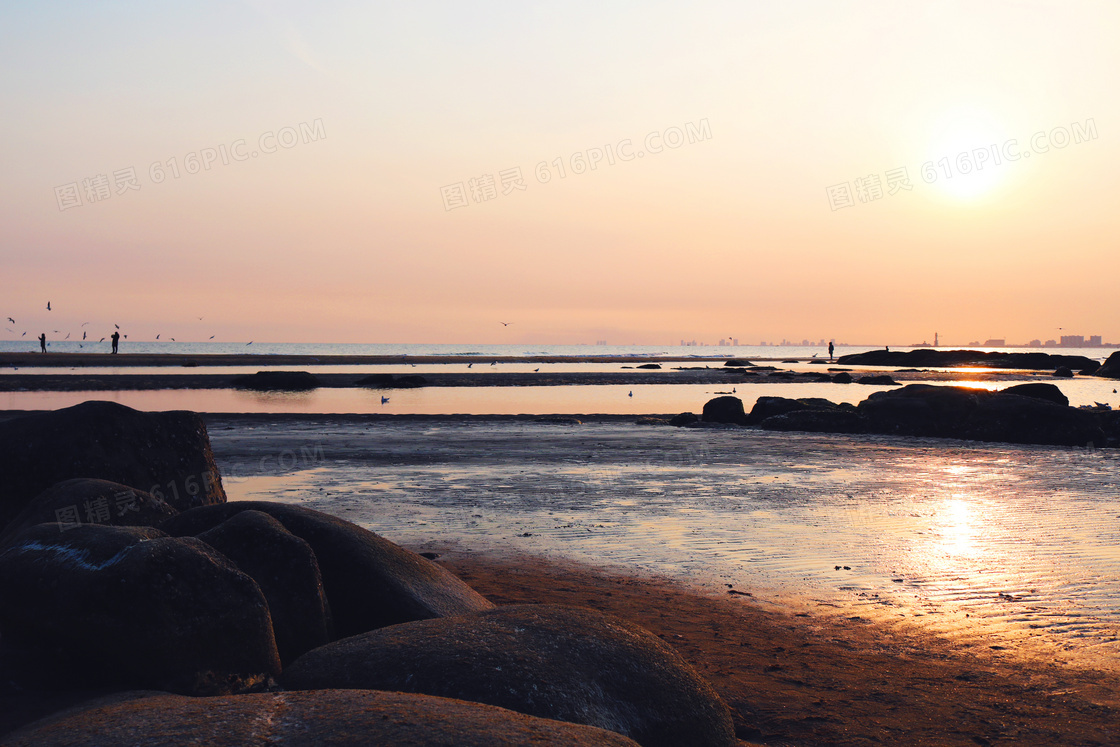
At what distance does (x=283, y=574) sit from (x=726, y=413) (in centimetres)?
2209

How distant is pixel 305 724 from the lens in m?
→ 3.29

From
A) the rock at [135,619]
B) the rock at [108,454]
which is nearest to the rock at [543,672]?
the rock at [135,619]

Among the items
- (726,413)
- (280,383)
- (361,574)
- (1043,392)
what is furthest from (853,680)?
(280,383)

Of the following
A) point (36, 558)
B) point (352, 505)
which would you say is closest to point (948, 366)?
point (352, 505)

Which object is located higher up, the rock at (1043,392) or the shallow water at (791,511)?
the rock at (1043,392)

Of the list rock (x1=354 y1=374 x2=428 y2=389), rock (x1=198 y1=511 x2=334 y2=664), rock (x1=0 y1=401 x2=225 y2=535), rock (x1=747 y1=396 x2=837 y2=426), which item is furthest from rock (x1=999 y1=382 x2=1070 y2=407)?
rock (x1=354 y1=374 x2=428 y2=389)

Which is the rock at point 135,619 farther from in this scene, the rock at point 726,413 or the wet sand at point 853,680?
the rock at point 726,413

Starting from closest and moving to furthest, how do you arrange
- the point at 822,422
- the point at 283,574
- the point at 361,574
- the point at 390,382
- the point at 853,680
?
the point at 283,574 < the point at 853,680 < the point at 361,574 < the point at 822,422 < the point at 390,382

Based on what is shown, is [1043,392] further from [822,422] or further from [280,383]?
[280,383]

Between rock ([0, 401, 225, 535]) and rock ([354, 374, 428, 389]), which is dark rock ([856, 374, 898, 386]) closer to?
rock ([354, 374, 428, 389])

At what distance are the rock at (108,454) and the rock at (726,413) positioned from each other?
19480 millimetres

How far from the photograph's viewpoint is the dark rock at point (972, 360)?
285 feet

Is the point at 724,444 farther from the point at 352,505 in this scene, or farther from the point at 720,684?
the point at 720,684

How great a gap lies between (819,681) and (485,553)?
4.57 metres
